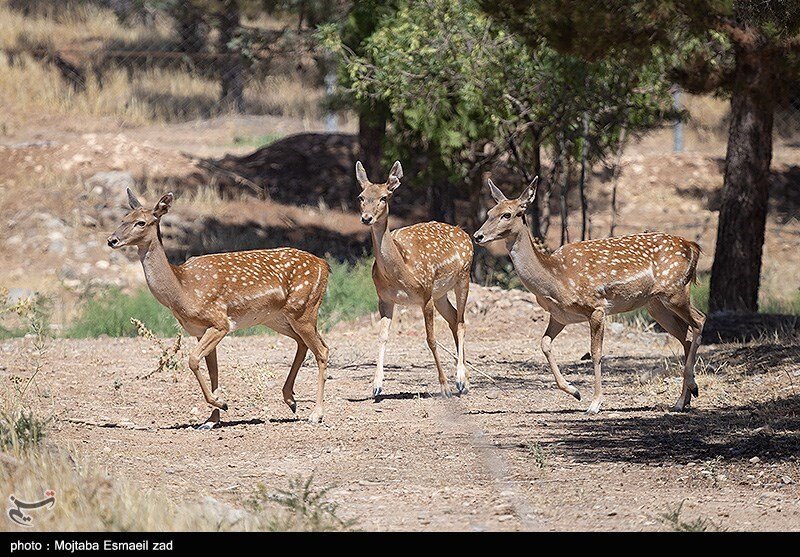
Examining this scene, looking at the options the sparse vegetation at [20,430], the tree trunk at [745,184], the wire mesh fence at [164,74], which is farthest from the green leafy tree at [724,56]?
the wire mesh fence at [164,74]

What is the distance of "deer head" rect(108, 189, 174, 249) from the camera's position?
33.7 ft

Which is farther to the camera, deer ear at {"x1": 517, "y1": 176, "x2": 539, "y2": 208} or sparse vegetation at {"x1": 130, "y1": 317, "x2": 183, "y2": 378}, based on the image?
sparse vegetation at {"x1": 130, "y1": 317, "x2": 183, "y2": 378}

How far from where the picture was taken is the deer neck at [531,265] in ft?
37.3

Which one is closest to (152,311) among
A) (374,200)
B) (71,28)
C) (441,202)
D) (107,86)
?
(374,200)

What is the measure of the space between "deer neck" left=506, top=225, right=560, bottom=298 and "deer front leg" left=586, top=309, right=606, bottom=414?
41 cm

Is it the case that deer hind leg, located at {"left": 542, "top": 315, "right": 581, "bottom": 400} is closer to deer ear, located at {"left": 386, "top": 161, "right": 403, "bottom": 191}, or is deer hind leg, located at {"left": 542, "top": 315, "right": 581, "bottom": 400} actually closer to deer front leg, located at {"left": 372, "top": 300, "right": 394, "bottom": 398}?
deer front leg, located at {"left": 372, "top": 300, "right": 394, "bottom": 398}

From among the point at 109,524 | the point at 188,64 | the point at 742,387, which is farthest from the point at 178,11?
the point at 109,524

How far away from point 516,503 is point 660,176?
23418 millimetres

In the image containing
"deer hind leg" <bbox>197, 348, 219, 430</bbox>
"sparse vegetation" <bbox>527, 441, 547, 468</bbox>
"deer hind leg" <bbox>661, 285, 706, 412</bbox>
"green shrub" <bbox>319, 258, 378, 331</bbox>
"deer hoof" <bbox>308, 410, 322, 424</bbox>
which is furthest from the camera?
"green shrub" <bbox>319, 258, 378, 331</bbox>

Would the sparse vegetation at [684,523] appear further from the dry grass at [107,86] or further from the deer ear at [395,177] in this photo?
the dry grass at [107,86]

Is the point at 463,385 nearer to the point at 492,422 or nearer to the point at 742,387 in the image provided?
the point at 492,422

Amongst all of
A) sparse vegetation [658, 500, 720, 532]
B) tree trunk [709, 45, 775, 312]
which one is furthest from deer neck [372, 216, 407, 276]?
tree trunk [709, 45, 775, 312]

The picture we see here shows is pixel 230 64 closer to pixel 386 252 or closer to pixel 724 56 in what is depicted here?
pixel 724 56

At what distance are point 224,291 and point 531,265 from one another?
269 centimetres
